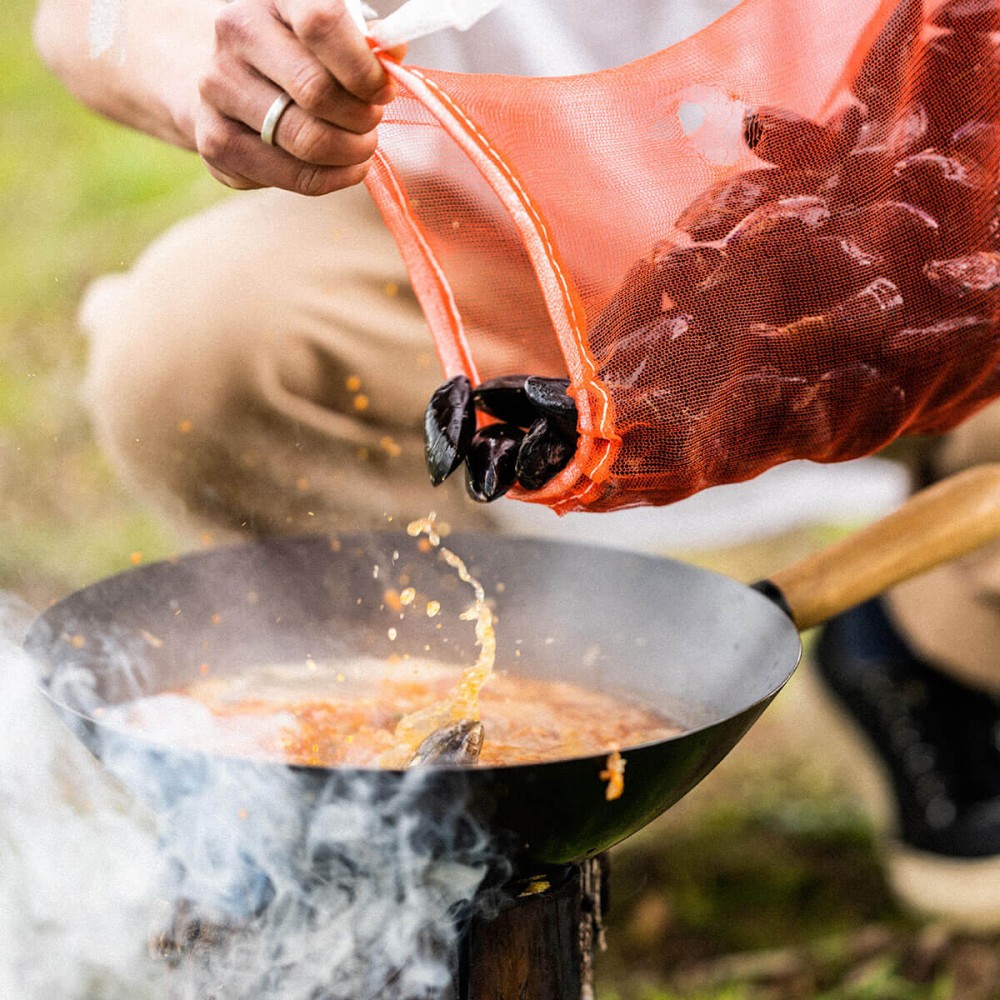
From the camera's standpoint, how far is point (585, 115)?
50.4 inches

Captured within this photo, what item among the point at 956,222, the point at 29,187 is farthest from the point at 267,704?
the point at 29,187

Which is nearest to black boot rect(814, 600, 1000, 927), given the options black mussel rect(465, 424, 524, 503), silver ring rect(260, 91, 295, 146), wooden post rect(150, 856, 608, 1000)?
wooden post rect(150, 856, 608, 1000)

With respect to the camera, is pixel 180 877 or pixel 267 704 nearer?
pixel 180 877

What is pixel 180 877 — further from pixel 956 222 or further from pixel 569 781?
pixel 956 222

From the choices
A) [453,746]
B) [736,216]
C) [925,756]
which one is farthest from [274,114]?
[925,756]

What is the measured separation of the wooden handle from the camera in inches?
58.6

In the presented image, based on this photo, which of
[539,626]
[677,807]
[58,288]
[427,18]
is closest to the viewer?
[427,18]

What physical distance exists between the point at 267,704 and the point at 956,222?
39.0 inches

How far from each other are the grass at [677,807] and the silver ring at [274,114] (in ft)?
2.09

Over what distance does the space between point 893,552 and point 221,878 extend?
884mm

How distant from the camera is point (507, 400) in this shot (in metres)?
1.25

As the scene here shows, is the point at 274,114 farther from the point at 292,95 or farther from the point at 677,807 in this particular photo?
the point at 677,807

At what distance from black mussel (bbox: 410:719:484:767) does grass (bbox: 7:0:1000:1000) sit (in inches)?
20.8

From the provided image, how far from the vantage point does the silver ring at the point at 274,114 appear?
3.57ft
